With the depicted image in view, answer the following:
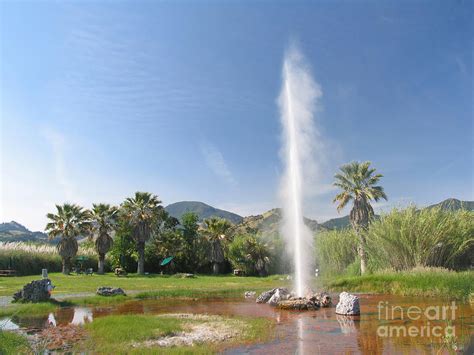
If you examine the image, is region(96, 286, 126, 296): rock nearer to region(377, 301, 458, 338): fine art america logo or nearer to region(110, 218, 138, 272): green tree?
region(377, 301, 458, 338): fine art america logo

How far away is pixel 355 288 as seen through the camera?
24453mm

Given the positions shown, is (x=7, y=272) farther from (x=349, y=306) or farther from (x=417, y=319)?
(x=417, y=319)

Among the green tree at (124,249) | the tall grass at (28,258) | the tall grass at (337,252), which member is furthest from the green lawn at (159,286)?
the green tree at (124,249)

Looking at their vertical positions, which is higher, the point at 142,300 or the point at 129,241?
the point at 129,241

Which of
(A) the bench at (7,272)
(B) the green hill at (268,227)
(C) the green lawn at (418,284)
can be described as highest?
(B) the green hill at (268,227)

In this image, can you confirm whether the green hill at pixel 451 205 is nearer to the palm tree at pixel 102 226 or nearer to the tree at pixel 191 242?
the tree at pixel 191 242

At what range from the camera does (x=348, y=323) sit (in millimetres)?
12812

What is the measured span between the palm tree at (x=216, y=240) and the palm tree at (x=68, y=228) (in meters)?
15.4

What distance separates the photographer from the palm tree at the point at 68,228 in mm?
45938

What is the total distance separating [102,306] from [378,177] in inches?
1133

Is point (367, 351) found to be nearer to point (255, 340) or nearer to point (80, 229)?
point (255, 340)

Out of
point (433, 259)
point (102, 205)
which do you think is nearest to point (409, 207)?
point (433, 259)

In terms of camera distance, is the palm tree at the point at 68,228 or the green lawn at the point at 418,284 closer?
the green lawn at the point at 418,284

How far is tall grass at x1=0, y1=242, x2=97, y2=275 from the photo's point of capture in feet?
141
